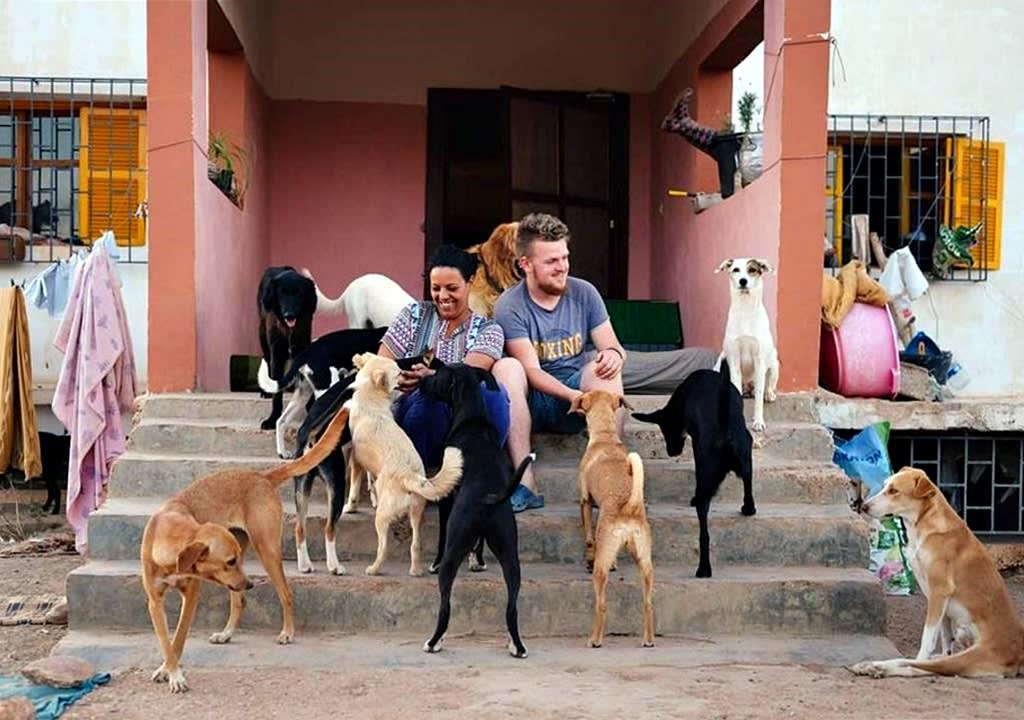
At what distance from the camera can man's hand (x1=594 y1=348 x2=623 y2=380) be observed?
620 cm

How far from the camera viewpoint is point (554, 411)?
21.7 feet

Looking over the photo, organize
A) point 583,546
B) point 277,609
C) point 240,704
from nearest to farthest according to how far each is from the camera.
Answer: point 240,704, point 277,609, point 583,546

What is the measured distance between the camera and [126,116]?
10.5 meters

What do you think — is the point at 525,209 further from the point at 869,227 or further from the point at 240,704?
the point at 240,704

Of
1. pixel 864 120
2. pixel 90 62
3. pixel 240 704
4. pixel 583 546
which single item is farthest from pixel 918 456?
pixel 90 62

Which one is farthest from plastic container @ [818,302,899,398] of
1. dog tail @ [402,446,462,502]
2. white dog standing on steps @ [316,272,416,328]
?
dog tail @ [402,446,462,502]

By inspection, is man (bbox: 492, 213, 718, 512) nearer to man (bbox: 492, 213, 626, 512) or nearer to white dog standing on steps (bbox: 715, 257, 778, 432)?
man (bbox: 492, 213, 626, 512)

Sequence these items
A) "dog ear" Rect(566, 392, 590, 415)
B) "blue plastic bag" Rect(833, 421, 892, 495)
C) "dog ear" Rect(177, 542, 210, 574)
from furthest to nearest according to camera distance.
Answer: "blue plastic bag" Rect(833, 421, 892, 495), "dog ear" Rect(566, 392, 590, 415), "dog ear" Rect(177, 542, 210, 574)

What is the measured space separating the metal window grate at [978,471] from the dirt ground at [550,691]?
13.9 ft

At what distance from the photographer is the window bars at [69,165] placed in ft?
34.0

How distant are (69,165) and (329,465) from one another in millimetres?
5839

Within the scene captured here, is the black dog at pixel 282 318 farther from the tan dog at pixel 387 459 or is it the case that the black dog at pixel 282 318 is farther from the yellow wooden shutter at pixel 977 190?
the yellow wooden shutter at pixel 977 190

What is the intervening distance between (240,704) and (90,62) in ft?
22.9

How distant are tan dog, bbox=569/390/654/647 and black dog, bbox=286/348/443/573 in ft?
2.73
